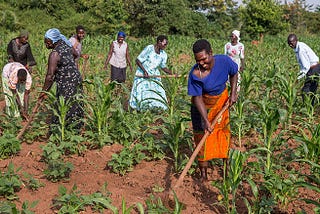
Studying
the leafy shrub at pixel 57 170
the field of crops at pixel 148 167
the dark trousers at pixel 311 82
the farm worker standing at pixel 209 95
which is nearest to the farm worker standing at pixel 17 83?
the field of crops at pixel 148 167

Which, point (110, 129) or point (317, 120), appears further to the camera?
point (317, 120)

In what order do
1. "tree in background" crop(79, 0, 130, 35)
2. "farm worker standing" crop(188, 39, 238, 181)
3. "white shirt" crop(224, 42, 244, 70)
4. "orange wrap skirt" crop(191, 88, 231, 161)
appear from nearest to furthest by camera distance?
"farm worker standing" crop(188, 39, 238, 181) → "orange wrap skirt" crop(191, 88, 231, 161) → "white shirt" crop(224, 42, 244, 70) → "tree in background" crop(79, 0, 130, 35)

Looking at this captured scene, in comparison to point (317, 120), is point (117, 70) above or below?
above

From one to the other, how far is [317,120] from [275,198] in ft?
9.01

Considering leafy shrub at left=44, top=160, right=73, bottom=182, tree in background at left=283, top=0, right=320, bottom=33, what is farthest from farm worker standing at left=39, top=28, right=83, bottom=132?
tree in background at left=283, top=0, right=320, bottom=33

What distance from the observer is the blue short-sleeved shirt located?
346cm

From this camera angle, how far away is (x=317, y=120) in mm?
5633

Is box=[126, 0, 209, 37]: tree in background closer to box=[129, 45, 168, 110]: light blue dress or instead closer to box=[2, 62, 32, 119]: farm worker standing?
box=[129, 45, 168, 110]: light blue dress

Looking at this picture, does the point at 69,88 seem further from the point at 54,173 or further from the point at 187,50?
the point at 187,50

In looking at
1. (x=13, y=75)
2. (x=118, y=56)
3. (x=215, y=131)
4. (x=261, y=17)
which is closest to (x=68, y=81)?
(x=13, y=75)

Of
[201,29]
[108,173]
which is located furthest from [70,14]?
[108,173]

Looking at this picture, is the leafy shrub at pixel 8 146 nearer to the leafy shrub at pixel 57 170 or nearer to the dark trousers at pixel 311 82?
the leafy shrub at pixel 57 170

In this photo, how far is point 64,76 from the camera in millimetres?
4578

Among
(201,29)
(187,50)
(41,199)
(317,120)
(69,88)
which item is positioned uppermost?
(201,29)
